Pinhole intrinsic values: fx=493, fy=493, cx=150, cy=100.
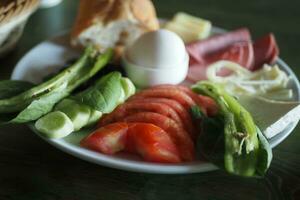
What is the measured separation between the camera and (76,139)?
1.02 metres

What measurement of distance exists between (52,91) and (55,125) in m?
0.14

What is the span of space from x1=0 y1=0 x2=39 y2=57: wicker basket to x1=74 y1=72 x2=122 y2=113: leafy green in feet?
0.98

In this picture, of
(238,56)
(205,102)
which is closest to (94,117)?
(205,102)

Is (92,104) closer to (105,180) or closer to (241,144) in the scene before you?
(105,180)

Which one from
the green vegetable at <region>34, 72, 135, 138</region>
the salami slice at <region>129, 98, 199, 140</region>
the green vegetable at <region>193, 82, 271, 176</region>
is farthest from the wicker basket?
the green vegetable at <region>193, 82, 271, 176</region>

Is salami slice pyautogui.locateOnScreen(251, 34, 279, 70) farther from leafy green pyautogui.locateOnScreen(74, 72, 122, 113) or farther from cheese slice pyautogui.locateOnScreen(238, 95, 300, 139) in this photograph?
leafy green pyautogui.locateOnScreen(74, 72, 122, 113)

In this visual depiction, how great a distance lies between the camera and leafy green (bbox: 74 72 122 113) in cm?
104

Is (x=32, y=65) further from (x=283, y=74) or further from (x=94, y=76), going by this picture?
(x=283, y=74)

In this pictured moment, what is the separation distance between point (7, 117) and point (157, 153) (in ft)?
1.14

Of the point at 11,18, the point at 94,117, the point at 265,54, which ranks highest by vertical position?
the point at 11,18

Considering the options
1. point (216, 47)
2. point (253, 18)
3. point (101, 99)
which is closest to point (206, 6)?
point (253, 18)

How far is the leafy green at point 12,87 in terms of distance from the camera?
1107mm

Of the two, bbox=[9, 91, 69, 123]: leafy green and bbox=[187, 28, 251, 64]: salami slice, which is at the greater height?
bbox=[9, 91, 69, 123]: leafy green

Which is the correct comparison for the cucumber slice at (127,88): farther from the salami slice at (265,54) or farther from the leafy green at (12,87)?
A: the salami slice at (265,54)
